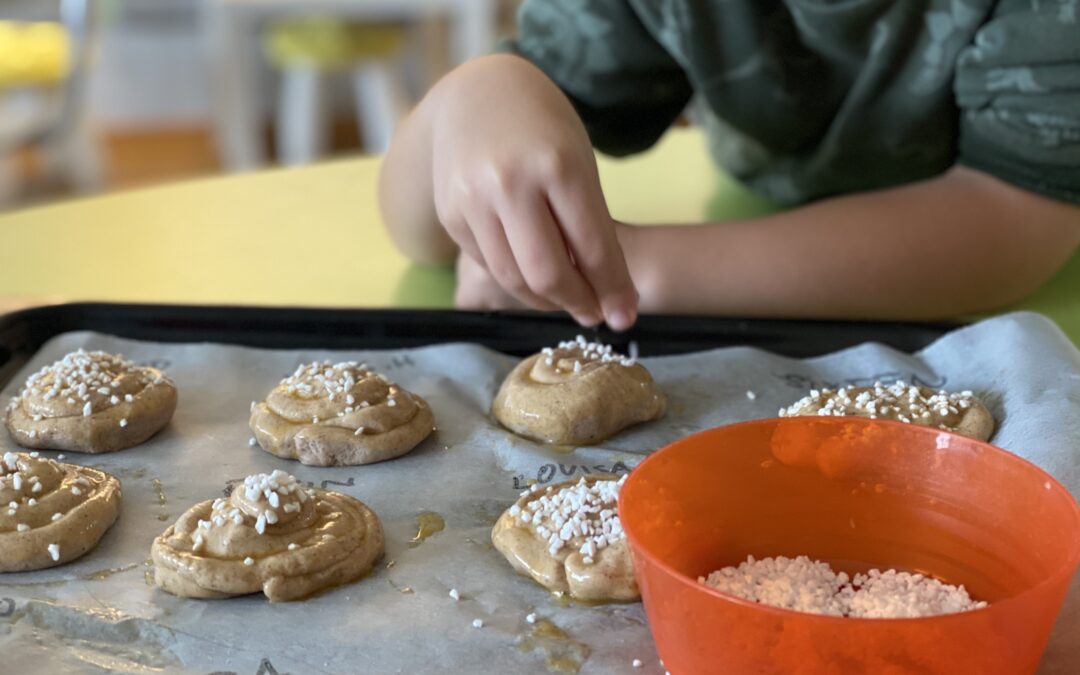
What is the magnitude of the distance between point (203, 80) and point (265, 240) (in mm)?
3208

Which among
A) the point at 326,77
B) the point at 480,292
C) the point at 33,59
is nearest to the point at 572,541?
the point at 480,292

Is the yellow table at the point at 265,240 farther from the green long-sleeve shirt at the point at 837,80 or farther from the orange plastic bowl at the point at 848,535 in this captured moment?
the orange plastic bowl at the point at 848,535

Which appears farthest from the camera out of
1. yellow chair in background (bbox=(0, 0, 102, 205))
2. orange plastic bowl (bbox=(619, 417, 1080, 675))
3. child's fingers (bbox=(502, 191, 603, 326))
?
yellow chair in background (bbox=(0, 0, 102, 205))

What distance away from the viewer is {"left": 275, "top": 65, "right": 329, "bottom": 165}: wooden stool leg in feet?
12.1

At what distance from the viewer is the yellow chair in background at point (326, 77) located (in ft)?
11.2

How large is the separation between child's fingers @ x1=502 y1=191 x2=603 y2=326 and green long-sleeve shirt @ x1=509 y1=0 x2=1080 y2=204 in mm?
448

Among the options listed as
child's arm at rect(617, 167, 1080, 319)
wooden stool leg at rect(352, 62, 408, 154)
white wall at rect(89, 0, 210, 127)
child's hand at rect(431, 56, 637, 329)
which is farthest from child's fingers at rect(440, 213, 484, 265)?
white wall at rect(89, 0, 210, 127)

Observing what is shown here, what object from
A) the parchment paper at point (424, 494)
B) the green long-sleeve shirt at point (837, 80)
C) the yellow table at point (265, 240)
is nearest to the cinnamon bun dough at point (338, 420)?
the parchment paper at point (424, 494)

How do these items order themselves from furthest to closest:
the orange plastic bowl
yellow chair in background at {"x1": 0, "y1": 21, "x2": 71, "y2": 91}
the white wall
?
the white wall → yellow chair in background at {"x1": 0, "y1": 21, "x2": 71, "y2": 91} → the orange plastic bowl

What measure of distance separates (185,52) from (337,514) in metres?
3.80

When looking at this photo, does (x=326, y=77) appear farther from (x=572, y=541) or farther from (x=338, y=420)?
(x=572, y=541)

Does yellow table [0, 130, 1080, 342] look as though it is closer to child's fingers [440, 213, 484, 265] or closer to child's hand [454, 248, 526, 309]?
child's hand [454, 248, 526, 309]

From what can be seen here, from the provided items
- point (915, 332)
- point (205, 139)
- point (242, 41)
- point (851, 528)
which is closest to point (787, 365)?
point (915, 332)

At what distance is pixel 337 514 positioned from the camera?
0.70 metres
